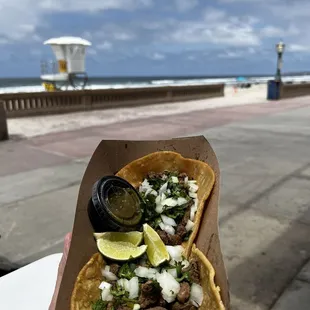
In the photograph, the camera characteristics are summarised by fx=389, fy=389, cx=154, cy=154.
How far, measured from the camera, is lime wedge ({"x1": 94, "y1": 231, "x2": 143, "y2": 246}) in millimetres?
1611

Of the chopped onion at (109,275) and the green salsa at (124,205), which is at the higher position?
the green salsa at (124,205)

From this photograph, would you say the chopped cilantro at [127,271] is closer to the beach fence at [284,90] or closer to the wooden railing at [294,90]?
the beach fence at [284,90]

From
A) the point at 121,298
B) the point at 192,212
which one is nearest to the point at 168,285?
the point at 121,298

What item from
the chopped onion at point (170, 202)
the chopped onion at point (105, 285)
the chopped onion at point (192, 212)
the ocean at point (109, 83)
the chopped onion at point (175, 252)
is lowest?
the ocean at point (109, 83)

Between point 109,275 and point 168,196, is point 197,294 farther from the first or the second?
point 168,196

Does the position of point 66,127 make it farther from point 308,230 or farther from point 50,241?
point 308,230

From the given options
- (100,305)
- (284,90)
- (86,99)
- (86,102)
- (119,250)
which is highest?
(119,250)

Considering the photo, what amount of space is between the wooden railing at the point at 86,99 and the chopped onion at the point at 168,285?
11969 millimetres

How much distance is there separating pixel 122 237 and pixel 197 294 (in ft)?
1.30

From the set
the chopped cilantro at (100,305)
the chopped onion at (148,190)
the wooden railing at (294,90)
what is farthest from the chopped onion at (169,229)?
the wooden railing at (294,90)

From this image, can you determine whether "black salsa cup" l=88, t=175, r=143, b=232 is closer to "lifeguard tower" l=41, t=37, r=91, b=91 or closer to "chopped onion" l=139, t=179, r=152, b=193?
"chopped onion" l=139, t=179, r=152, b=193

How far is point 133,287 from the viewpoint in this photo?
1.42 meters

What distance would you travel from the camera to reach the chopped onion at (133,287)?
140 cm

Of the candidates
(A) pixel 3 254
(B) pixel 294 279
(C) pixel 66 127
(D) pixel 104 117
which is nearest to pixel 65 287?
(B) pixel 294 279
